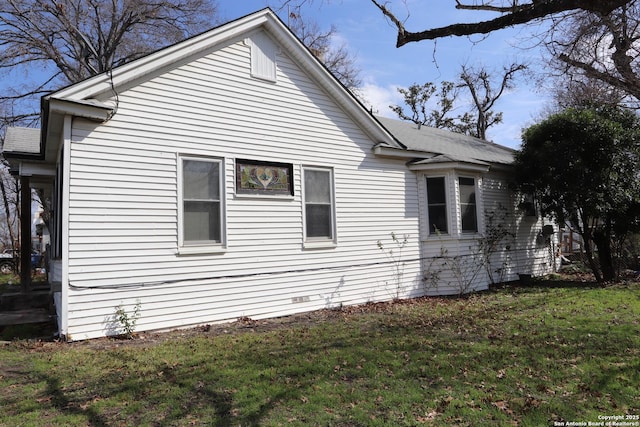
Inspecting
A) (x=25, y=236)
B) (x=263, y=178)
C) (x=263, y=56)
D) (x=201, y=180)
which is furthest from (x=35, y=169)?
(x=263, y=56)

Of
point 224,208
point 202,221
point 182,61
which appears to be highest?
point 182,61

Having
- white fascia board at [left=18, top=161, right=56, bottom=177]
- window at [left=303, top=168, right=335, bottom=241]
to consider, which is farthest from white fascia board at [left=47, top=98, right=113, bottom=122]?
window at [left=303, top=168, right=335, bottom=241]

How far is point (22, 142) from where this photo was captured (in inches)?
417

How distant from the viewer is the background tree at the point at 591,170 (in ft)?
37.3

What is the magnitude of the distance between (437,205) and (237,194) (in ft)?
19.0

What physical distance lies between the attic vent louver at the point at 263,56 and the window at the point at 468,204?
5921 mm

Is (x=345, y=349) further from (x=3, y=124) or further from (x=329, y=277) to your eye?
(x=3, y=124)

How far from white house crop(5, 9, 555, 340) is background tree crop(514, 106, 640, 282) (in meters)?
1.72

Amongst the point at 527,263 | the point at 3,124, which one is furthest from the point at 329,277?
the point at 3,124

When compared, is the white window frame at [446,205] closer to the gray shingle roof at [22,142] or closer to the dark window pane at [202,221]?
the dark window pane at [202,221]

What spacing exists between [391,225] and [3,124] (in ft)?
76.0

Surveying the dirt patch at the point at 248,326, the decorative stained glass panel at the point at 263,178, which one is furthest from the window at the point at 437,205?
the decorative stained glass panel at the point at 263,178

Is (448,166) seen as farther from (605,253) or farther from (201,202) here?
(201,202)

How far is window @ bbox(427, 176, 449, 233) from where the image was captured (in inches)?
451
